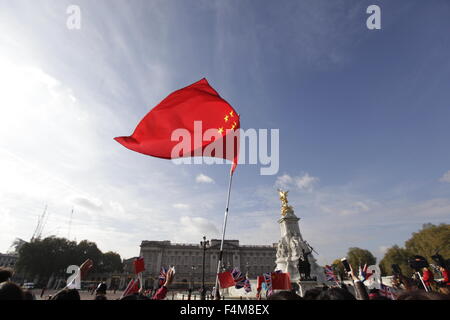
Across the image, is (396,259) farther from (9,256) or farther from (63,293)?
(9,256)

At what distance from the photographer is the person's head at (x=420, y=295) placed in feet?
6.40

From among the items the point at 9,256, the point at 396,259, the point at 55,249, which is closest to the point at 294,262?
the point at 396,259

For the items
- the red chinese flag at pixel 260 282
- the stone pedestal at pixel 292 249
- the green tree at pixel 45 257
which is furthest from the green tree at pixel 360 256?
the green tree at pixel 45 257

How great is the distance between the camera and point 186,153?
679 centimetres

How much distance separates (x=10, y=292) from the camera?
8.36ft

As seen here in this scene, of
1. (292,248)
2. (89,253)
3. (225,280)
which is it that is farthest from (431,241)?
(89,253)

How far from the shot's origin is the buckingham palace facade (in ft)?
268

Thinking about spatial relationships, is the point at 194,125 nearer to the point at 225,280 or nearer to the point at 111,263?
the point at 225,280

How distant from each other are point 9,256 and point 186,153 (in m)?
136

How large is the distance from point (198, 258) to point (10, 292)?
9230 centimetres

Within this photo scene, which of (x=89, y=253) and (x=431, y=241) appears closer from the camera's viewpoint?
(x=431, y=241)

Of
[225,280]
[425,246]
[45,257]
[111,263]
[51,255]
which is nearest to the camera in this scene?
[225,280]

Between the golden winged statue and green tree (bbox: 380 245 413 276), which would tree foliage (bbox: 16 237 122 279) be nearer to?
the golden winged statue

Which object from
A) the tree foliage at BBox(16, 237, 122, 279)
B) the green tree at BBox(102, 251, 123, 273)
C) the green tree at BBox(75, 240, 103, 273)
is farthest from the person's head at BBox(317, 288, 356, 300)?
the green tree at BBox(102, 251, 123, 273)
